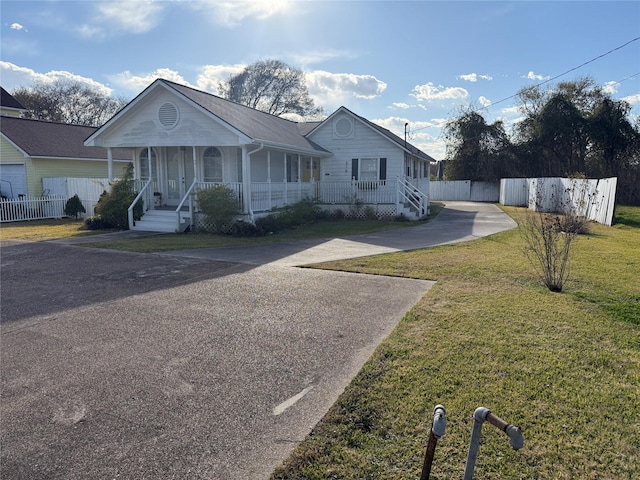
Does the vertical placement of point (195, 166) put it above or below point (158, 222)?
above

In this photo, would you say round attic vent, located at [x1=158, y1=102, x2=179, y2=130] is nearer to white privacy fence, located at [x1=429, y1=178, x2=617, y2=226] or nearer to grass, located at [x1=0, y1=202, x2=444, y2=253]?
grass, located at [x1=0, y1=202, x2=444, y2=253]

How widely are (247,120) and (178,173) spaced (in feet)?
11.9

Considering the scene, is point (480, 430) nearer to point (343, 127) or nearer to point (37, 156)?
point (343, 127)

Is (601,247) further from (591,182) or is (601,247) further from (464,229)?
(591,182)

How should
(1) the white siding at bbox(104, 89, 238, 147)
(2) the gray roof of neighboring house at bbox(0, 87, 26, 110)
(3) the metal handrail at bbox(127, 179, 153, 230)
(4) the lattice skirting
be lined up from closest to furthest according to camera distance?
1. (1) the white siding at bbox(104, 89, 238, 147)
2. (3) the metal handrail at bbox(127, 179, 153, 230)
3. (4) the lattice skirting
4. (2) the gray roof of neighboring house at bbox(0, 87, 26, 110)

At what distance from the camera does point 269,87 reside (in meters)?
46.9

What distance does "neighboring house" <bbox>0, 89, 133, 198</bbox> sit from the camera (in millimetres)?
22656

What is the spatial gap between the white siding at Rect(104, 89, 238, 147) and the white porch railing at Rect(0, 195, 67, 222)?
5.39m

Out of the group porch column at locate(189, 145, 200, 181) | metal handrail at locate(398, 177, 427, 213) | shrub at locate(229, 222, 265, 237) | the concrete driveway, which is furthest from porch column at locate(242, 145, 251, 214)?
metal handrail at locate(398, 177, 427, 213)

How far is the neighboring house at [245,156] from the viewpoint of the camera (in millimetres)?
16172

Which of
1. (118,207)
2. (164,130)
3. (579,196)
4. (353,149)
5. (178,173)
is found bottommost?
(118,207)

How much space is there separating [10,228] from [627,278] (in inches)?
772

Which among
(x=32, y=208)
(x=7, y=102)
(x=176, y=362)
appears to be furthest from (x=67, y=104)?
(x=176, y=362)

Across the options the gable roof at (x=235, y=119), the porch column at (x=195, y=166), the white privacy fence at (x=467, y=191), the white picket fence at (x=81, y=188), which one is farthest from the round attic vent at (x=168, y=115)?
the white privacy fence at (x=467, y=191)
